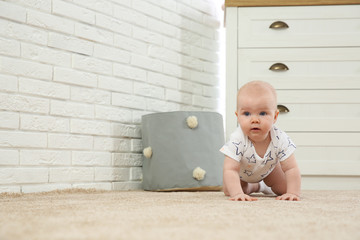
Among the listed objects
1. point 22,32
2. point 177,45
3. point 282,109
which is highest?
point 177,45

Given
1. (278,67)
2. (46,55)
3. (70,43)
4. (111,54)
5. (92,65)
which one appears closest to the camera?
(46,55)

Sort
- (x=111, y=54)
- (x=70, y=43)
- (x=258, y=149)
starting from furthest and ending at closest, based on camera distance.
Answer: (x=111, y=54) → (x=70, y=43) → (x=258, y=149)

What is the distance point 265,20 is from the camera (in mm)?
2389

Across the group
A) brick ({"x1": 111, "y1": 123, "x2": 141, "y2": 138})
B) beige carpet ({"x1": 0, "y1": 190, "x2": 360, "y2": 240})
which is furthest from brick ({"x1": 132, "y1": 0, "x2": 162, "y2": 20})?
beige carpet ({"x1": 0, "y1": 190, "x2": 360, "y2": 240})

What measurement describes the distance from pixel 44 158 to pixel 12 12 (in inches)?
21.2

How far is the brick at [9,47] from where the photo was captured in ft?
5.49

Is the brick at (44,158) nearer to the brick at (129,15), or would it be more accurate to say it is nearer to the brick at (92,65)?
the brick at (92,65)

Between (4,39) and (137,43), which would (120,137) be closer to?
(137,43)

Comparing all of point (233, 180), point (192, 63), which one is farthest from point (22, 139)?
point (192, 63)

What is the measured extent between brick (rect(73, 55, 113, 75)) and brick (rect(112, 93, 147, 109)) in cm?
12

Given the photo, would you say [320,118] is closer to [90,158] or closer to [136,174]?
[136,174]

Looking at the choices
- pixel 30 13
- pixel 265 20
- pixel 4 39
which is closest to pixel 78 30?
pixel 30 13

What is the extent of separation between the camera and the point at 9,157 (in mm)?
1677

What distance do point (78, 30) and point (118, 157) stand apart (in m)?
0.58
